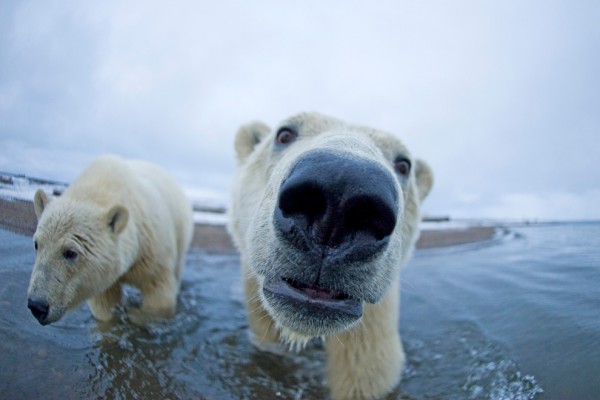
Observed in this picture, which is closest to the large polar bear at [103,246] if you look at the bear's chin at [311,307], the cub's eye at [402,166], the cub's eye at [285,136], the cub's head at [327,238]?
the cub's eye at [285,136]

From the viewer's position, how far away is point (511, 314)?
4664 mm

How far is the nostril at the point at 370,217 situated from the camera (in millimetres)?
1390

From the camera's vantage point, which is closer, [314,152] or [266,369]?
[314,152]

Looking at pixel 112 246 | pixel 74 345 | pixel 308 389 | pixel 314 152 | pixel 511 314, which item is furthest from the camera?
pixel 511 314

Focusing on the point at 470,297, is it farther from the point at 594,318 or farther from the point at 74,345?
the point at 74,345

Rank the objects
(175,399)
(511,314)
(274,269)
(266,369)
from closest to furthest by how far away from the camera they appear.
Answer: (274,269) < (175,399) < (266,369) < (511,314)

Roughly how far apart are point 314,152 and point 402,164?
202 cm

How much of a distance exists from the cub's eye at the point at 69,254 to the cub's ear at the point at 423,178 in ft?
12.5

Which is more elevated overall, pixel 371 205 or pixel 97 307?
pixel 371 205

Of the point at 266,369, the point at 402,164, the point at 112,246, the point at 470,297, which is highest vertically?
the point at 402,164

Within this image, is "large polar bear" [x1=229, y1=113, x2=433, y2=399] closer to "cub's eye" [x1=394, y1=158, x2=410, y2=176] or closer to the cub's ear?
"cub's eye" [x1=394, y1=158, x2=410, y2=176]

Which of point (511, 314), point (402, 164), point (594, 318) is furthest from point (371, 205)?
point (511, 314)

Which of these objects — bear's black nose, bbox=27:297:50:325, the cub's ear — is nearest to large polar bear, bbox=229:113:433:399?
bear's black nose, bbox=27:297:50:325

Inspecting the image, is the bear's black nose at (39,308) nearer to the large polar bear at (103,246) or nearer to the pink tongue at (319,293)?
the large polar bear at (103,246)
